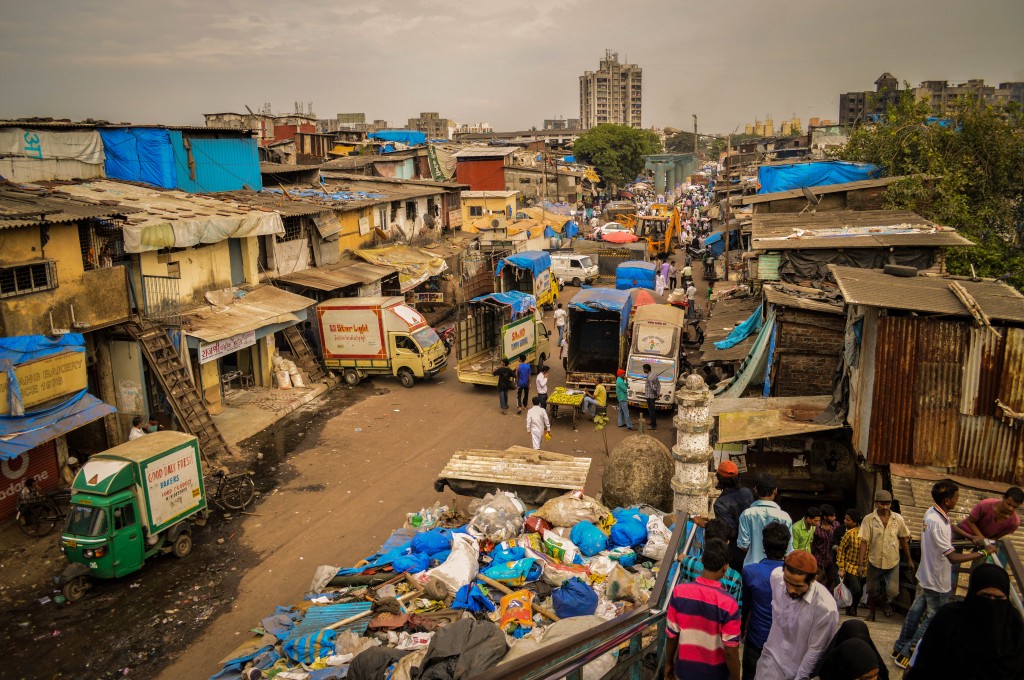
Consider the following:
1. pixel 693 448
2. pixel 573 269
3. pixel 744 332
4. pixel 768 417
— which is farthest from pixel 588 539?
pixel 573 269

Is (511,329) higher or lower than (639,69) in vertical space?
lower

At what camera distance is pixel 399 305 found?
21.1 m

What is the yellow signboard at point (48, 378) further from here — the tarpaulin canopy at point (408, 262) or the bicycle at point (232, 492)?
the tarpaulin canopy at point (408, 262)

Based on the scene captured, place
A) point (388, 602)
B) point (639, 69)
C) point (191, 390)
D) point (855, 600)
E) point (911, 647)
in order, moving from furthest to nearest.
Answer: point (639, 69) < point (191, 390) < point (388, 602) < point (855, 600) < point (911, 647)

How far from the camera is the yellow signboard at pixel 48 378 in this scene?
12.4m

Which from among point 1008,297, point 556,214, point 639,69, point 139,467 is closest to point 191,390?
point 139,467

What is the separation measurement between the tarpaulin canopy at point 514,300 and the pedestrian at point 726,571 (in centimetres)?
1568

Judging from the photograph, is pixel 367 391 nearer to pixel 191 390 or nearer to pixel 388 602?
pixel 191 390

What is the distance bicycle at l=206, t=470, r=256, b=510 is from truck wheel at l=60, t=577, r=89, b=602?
270 cm

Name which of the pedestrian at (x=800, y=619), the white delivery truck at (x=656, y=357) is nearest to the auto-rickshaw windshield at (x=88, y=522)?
the pedestrian at (x=800, y=619)

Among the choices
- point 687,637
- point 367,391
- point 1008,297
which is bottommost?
point 367,391

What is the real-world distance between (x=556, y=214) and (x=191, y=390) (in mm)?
33965

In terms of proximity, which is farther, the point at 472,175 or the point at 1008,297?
the point at 472,175

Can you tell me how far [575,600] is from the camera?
7.31 m
